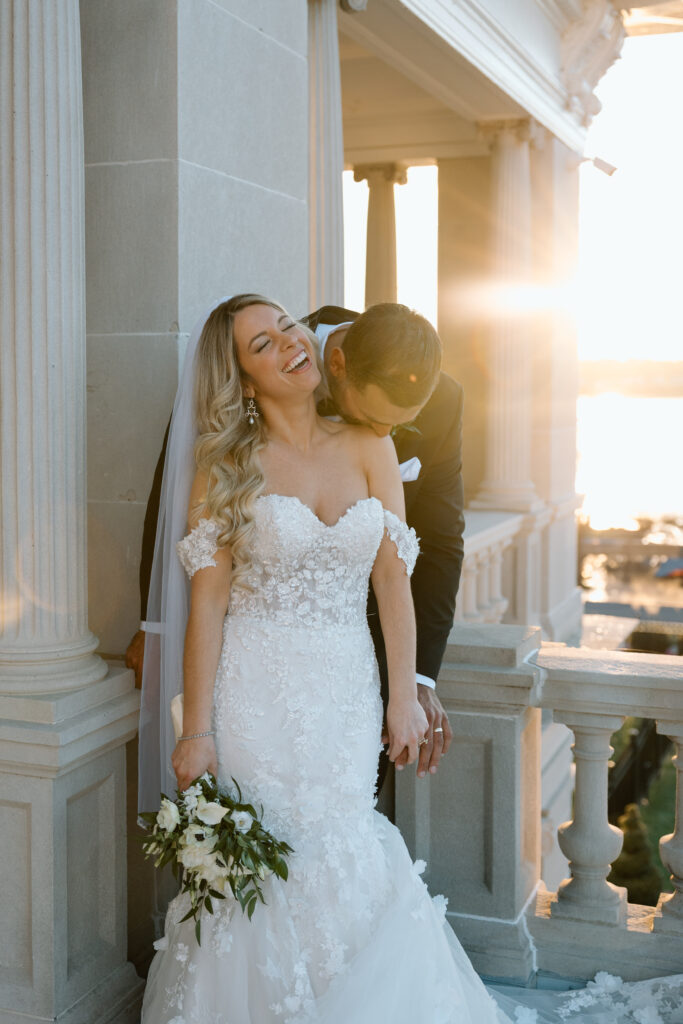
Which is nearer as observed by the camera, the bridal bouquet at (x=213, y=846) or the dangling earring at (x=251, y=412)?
the bridal bouquet at (x=213, y=846)

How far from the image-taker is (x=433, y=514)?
3.80 metres

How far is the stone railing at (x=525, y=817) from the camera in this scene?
3941mm

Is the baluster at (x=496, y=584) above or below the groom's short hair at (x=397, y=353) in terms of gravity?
below

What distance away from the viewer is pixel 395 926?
3107mm

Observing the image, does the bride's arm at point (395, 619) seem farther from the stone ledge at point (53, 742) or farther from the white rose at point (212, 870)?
the stone ledge at point (53, 742)

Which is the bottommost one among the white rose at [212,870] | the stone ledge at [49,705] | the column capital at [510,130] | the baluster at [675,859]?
the baluster at [675,859]

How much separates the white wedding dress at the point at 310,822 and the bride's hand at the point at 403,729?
0.09 metres

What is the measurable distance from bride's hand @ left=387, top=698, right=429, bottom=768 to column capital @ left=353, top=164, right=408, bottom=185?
10.6 m

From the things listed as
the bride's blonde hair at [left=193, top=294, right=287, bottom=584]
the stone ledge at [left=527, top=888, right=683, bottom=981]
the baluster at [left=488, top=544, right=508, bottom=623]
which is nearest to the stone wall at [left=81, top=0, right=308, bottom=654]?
A: the bride's blonde hair at [left=193, top=294, right=287, bottom=584]

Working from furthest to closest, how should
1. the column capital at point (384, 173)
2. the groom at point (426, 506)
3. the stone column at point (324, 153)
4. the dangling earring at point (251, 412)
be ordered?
the column capital at point (384, 173) → the stone column at point (324, 153) → the groom at point (426, 506) → the dangling earring at point (251, 412)

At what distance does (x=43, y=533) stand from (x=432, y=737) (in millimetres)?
1358

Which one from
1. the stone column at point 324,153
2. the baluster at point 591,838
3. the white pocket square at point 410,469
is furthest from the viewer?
the stone column at point 324,153

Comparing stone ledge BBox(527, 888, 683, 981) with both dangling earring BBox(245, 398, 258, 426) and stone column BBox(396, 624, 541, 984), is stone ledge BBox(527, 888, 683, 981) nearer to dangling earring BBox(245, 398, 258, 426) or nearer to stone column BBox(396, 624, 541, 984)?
stone column BBox(396, 624, 541, 984)

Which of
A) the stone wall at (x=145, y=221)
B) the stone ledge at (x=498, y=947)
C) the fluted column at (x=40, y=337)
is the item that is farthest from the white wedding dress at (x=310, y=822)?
the stone wall at (x=145, y=221)
